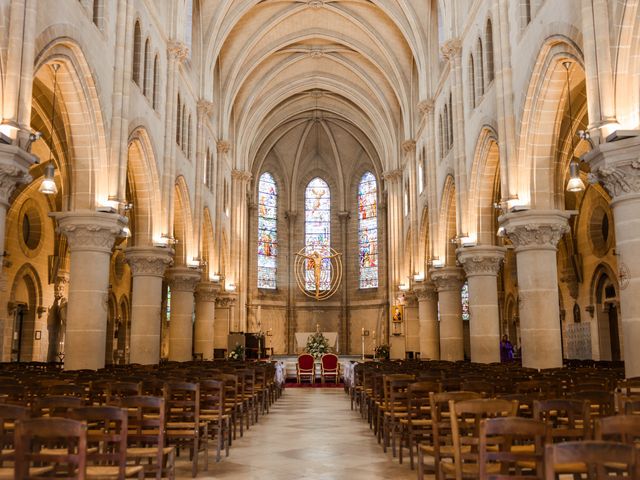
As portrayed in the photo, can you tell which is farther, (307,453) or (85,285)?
(85,285)

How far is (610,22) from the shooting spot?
12.9m

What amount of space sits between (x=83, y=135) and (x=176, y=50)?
30.4 feet

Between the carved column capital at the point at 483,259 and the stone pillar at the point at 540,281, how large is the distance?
5.03 m

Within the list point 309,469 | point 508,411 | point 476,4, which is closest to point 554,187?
point 476,4

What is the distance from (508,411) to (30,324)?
1083 inches

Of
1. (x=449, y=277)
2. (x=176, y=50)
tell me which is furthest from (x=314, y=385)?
(x=176, y=50)

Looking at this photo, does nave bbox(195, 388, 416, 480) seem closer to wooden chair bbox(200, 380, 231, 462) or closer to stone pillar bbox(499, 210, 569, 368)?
wooden chair bbox(200, 380, 231, 462)

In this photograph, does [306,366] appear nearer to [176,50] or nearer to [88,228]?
[176,50]

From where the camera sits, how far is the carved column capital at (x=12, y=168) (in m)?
11.6

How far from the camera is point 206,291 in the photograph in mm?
34719

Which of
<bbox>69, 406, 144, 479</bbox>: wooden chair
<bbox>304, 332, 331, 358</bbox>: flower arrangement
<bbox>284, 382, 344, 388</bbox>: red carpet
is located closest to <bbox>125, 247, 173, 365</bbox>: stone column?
<bbox>284, 382, 344, 388</bbox>: red carpet

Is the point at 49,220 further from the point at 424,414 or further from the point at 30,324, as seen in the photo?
the point at 424,414

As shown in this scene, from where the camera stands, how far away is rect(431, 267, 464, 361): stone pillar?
27.7m

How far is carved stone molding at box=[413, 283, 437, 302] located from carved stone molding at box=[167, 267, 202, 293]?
11438 mm
